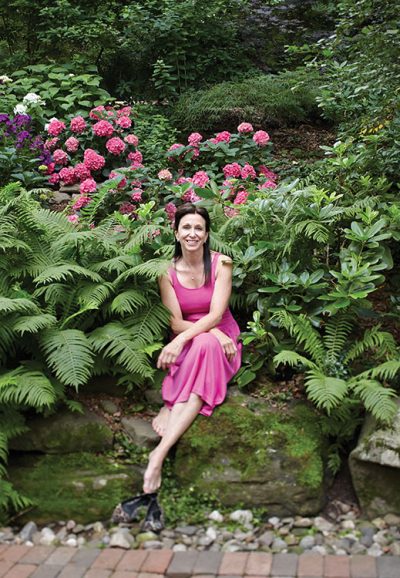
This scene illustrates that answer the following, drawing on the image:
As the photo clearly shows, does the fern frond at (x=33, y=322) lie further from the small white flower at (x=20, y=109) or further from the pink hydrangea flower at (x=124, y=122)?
the small white flower at (x=20, y=109)

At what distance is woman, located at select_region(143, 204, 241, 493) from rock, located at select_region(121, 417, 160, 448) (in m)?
0.05

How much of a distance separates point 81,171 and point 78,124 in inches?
29.6

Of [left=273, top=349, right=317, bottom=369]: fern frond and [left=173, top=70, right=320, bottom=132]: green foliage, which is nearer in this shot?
[left=273, top=349, right=317, bottom=369]: fern frond

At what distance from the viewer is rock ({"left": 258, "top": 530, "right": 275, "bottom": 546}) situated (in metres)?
3.46

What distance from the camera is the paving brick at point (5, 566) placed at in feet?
10.7

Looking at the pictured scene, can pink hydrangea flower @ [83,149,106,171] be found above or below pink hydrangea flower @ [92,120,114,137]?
below

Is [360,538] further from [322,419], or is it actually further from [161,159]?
[161,159]

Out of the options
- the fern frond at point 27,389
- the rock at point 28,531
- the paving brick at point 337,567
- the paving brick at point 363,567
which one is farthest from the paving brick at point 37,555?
the paving brick at point 363,567

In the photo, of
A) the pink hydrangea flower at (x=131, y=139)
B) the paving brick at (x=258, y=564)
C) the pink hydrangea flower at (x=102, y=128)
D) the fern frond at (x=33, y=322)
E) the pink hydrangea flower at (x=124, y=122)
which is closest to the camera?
the paving brick at (x=258, y=564)

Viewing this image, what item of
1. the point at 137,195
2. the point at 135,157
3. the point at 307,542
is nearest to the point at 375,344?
the point at 307,542

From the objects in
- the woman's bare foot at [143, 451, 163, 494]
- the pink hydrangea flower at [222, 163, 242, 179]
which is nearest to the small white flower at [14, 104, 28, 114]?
the pink hydrangea flower at [222, 163, 242, 179]

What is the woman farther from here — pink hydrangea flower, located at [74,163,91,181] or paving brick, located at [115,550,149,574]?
pink hydrangea flower, located at [74,163,91,181]

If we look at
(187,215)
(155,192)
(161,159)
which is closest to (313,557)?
(187,215)

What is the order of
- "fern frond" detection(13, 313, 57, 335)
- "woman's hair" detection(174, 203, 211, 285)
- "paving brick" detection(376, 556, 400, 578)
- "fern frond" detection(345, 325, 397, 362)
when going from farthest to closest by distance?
"woman's hair" detection(174, 203, 211, 285) → "fern frond" detection(345, 325, 397, 362) → "fern frond" detection(13, 313, 57, 335) → "paving brick" detection(376, 556, 400, 578)
